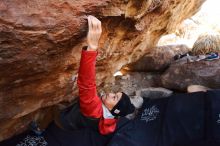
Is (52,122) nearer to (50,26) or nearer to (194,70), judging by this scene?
(50,26)

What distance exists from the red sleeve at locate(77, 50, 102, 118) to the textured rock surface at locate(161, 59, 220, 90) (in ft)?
6.59

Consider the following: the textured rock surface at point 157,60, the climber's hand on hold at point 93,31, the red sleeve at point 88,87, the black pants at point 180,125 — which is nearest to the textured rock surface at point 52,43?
the climber's hand on hold at point 93,31

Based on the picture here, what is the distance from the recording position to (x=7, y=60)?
291cm

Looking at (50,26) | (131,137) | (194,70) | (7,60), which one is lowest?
(131,137)

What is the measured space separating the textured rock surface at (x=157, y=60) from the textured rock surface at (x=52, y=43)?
1.40 m

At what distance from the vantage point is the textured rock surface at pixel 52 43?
282cm

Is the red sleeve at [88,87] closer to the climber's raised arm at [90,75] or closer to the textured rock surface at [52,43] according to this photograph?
the climber's raised arm at [90,75]

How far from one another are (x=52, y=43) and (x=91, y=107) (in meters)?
0.99

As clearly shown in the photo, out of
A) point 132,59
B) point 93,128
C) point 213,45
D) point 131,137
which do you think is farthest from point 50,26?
point 213,45

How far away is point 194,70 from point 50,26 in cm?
308

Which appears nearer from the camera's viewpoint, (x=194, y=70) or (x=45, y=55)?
(x=45, y=55)

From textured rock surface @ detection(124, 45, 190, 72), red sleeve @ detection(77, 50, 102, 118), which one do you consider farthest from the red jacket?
textured rock surface @ detection(124, 45, 190, 72)

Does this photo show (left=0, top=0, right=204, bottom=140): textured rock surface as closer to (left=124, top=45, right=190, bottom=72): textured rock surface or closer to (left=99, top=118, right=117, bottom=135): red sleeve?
(left=99, top=118, right=117, bottom=135): red sleeve

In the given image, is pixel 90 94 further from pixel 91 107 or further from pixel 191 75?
pixel 191 75
